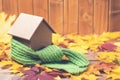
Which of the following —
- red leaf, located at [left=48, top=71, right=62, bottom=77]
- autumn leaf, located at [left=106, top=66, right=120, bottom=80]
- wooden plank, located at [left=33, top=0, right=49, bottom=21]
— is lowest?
autumn leaf, located at [left=106, top=66, right=120, bottom=80]

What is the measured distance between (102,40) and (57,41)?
0.27 metres

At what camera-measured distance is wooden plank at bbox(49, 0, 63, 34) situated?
2240 millimetres

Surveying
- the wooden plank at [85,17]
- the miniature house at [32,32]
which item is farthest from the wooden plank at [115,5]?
the miniature house at [32,32]

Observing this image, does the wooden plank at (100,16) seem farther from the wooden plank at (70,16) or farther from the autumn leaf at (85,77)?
the autumn leaf at (85,77)

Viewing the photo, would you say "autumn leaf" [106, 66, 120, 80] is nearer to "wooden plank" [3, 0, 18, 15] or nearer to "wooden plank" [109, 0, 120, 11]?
"wooden plank" [109, 0, 120, 11]

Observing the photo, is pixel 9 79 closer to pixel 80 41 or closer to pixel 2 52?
pixel 2 52

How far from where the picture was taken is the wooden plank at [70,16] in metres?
2.24

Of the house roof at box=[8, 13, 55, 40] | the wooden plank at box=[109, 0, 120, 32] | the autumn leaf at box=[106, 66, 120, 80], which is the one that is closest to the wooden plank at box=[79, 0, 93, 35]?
the wooden plank at box=[109, 0, 120, 32]

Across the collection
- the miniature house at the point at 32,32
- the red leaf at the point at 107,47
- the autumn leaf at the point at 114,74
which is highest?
the miniature house at the point at 32,32

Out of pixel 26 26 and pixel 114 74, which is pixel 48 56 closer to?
pixel 26 26

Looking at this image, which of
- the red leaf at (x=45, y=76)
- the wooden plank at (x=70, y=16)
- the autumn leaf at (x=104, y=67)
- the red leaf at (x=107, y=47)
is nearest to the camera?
the red leaf at (x=45, y=76)

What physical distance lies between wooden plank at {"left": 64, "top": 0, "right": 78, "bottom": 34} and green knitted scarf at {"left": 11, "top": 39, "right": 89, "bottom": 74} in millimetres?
582

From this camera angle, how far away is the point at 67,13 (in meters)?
2.25

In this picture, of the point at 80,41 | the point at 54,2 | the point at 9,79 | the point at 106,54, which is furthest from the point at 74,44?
the point at 9,79
